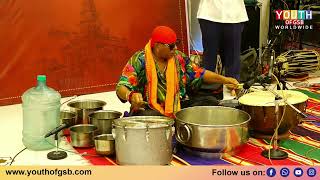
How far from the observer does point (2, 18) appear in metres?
4.09

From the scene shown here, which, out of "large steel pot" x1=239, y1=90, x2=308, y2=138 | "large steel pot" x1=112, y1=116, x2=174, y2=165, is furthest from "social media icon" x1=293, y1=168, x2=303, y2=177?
"large steel pot" x1=239, y1=90, x2=308, y2=138

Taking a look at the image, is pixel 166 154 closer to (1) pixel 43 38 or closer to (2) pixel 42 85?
(2) pixel 42 85

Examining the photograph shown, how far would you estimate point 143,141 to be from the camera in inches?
95.0

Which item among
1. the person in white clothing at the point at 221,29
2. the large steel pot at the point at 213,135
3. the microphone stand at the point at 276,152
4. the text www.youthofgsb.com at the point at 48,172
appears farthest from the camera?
the person in white clothing at the point at 221,29

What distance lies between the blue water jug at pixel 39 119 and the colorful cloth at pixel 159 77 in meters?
0.42

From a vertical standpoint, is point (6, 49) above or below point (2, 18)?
below

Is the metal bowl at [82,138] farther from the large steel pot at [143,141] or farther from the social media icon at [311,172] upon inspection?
the social media icon at [311,172]

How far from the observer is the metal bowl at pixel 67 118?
306cm

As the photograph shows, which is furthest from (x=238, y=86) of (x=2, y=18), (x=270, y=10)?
(x=270, y=10)

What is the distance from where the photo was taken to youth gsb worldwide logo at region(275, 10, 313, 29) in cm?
558

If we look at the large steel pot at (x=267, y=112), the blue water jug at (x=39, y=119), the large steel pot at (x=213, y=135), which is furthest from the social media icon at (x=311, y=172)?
the blue water jug at (x=39, y=119)

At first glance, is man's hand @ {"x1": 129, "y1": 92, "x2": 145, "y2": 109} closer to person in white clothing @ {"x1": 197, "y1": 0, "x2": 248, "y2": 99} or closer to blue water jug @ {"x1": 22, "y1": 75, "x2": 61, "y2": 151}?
blue water jug @ {"x1": 22, "y1": 75, "x2": 61, "y2": 151}

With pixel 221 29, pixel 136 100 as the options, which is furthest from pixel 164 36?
pixel 221 29

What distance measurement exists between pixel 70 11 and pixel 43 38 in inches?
13.5
